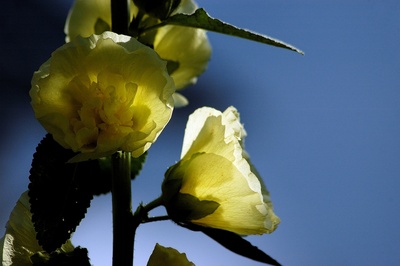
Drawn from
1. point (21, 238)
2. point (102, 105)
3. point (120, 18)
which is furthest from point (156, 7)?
point (21, 238)

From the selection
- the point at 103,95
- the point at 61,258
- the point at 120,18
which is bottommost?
the point at 61,258

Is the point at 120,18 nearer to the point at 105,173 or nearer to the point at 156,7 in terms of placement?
the point at 156,7

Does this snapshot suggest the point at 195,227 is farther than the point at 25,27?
No

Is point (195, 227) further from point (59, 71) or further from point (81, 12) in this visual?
point (81, 12)

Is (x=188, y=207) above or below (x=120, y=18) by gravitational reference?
below

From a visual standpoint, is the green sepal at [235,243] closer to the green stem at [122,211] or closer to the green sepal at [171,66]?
the green stem at [122,211]

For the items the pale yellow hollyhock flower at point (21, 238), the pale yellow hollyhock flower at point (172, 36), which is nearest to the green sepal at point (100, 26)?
the pale yellow hollyhock flower at point (172, 36)

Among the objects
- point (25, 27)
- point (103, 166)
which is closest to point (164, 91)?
point (103, 166)
